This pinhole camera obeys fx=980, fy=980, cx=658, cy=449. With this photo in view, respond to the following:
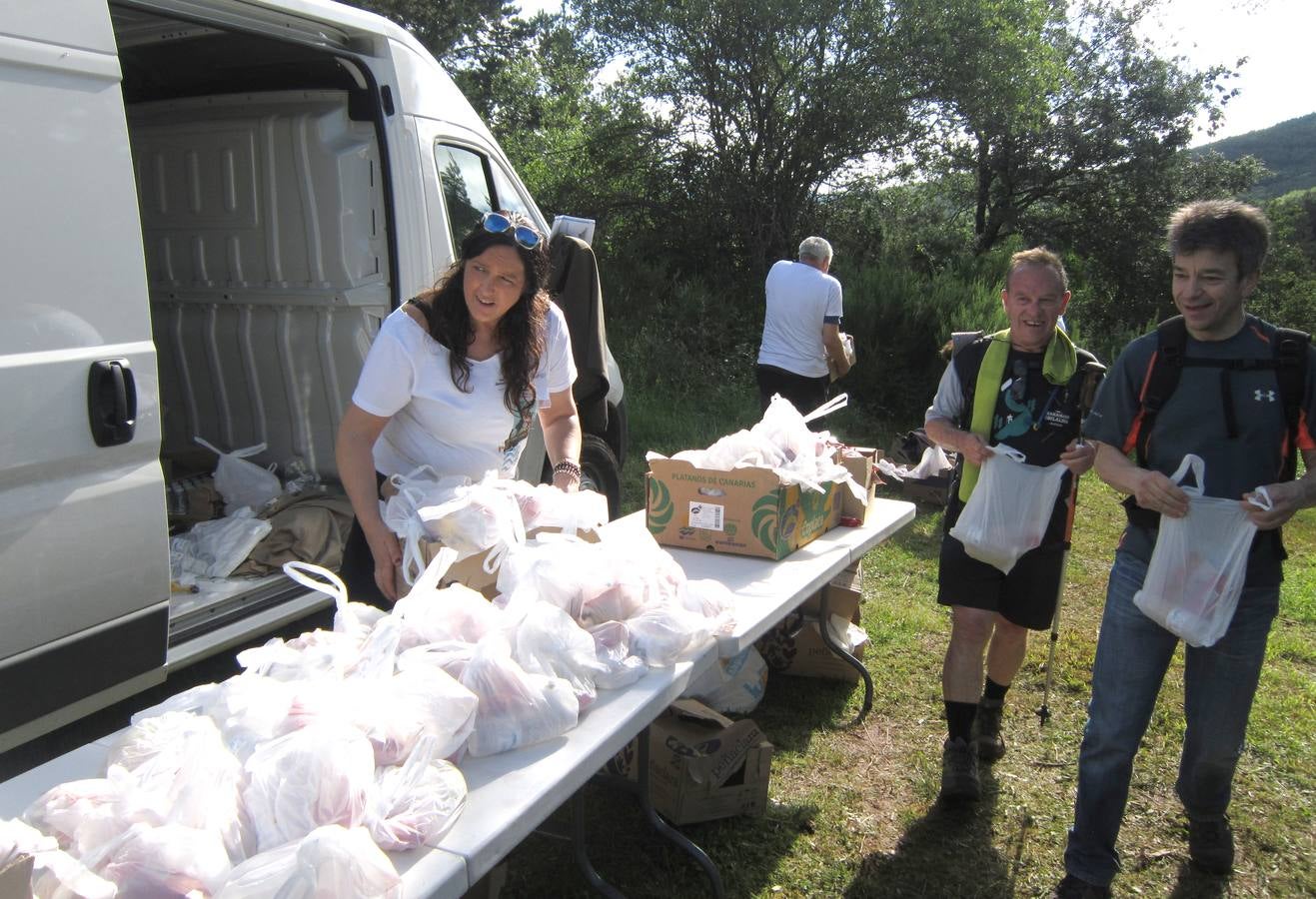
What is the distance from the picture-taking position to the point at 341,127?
3.96 meters

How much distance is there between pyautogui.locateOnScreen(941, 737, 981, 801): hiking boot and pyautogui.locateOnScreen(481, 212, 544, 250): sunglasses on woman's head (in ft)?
7.04

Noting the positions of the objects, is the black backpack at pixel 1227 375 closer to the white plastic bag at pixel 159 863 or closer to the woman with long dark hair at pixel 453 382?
the woman with long dark hair at pixel 453 382

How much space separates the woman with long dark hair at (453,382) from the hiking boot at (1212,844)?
235cm

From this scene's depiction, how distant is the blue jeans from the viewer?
2557 mm

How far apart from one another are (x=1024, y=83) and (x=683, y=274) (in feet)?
16.4

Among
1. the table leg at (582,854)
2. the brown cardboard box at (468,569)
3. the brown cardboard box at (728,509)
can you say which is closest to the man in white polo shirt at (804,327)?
the brown cardboard box at (728,509)

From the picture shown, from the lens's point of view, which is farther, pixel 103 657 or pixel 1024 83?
pixel 1024 83

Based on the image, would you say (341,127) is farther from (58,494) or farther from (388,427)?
(58,494)

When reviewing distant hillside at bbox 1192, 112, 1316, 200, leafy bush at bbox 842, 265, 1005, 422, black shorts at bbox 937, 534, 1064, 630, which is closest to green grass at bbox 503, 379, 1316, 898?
black shorts at bbox 937, 534, 1064, 630

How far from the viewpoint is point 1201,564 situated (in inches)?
96.0

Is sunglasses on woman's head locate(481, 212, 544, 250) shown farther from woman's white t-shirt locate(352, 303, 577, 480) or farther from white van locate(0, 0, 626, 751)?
white van locate(0, 0, 626, 751)

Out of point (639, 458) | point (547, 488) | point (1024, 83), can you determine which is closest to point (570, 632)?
point (547, 488)

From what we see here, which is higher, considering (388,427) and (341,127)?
(341,127)

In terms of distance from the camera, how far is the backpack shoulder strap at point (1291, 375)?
2434 millimetres
